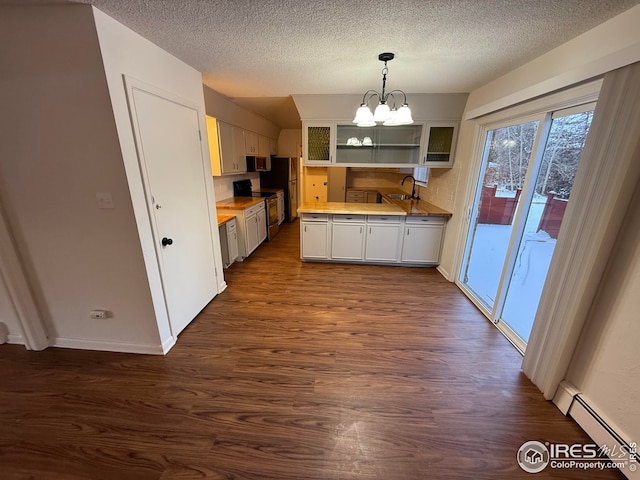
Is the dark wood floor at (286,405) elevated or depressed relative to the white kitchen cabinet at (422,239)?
depressed

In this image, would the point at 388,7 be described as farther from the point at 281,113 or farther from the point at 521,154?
the point at 281,113

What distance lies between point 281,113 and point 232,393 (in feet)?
15.1

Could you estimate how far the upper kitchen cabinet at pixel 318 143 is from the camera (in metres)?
3.63

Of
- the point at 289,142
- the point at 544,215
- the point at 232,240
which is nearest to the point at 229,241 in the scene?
the point at 232,240

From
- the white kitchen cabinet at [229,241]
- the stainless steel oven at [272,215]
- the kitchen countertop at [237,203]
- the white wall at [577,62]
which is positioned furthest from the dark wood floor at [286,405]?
the stainless steel oven at [272,215]

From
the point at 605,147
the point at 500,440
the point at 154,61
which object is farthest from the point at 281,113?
the point at 500,440

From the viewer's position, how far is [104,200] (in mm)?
1718

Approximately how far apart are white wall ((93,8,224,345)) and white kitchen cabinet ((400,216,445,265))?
313cm

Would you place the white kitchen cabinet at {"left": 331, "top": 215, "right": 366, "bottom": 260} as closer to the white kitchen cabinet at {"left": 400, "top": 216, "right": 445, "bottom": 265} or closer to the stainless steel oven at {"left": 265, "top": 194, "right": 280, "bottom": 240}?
the white kitchen cabinet at {"left": 400, "top": 216, "right": 445, "bottom": 265}

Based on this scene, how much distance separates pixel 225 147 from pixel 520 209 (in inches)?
145

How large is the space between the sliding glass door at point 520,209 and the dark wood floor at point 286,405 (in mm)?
406

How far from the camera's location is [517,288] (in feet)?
7.87

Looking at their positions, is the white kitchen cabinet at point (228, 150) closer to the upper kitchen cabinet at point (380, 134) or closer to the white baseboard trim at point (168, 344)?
the upper kitchen cabinet at point (380, 134)

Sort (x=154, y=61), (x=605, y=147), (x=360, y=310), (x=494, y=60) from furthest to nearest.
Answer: (x=360, y=310) → (x=494, y=60) → (x=154, y=61) → (x=605, y=147)
